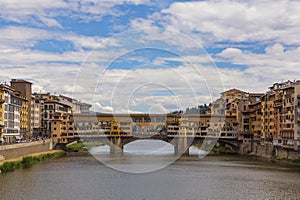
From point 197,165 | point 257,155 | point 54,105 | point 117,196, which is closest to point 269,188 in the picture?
point 117,196

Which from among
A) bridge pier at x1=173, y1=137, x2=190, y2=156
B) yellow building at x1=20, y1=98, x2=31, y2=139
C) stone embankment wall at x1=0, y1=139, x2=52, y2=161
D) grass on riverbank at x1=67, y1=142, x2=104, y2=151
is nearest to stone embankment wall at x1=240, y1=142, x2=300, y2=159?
bridge pier at x1=173, y1=137, x2=190, y2=156

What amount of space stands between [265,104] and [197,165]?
582 inches

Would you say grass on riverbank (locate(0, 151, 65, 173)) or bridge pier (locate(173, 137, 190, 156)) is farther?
bridge pier (locate(173, 137, 190, 156))

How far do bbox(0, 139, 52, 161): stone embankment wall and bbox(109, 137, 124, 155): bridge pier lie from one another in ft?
19.0

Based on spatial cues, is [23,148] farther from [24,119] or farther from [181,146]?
[181,146]

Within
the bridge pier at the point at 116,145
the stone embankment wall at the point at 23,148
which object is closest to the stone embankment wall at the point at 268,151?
the bridge pier at the point at 116,145

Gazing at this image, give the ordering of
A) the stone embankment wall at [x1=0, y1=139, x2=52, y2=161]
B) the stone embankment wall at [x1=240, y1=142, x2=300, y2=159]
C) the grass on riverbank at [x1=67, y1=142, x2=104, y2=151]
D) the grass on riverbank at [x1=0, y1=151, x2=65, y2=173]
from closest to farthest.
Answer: the grass on riverbank at [x1=0, y1=151, x2=65, y2=173], the stone embankment wall at [x1=0, y1=139, x2=52, y2=161], the stone embankment wall at [x1=240, y1=142, x2=300, y2=159], the grass on riverbank at [x1=67, y1=142, x2=104, y2=151]


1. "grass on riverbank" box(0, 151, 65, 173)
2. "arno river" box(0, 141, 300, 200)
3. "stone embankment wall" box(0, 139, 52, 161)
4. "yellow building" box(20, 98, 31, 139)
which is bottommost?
"arno river" box(0, 141, 300, 200)

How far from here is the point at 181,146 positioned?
49.7 metres

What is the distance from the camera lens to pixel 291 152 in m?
37.9

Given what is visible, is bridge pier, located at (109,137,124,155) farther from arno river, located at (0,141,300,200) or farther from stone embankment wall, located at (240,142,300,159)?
arno river, located at (0,141,300,200)

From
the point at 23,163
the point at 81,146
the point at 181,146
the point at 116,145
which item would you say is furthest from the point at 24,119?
the point at 23,163

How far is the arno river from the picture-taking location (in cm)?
2200

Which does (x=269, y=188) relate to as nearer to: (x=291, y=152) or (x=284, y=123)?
(x=291, y=152)
